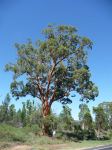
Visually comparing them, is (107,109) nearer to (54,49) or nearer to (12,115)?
(12,115)

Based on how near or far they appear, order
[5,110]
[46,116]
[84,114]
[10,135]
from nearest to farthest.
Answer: [10,135] < [46,116] < [84,114] < [5,110]

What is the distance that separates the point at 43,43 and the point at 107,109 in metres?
52.4

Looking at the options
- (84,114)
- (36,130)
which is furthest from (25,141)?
(84,114)

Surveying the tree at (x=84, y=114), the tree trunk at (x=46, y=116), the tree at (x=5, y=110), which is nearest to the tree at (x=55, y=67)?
the tree trunk at (x=46, y=116)

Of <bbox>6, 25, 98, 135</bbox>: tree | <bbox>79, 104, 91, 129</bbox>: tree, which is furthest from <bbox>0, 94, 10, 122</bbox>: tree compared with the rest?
→ <bbox>6, 25, 98, 135</bbox>: tree

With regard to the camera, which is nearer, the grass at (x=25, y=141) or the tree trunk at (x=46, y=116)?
the grass at (x=25, y=141)

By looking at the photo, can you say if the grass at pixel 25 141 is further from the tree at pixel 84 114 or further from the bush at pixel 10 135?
the tree at pixel 84 114

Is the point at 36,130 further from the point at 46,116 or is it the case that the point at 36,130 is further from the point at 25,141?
the point at 25,141

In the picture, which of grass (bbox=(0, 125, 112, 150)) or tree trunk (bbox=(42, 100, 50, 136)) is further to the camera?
tree trunk (bbox=(42, 100, 50, 136))

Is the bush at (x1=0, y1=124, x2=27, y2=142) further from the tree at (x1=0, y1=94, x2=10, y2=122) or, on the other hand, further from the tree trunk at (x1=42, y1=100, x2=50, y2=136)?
the tree at (x1=0, y1=94, x2=10, y2=122)

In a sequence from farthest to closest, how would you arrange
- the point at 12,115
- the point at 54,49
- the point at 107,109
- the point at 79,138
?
the point at 12,115 → the point at 107,109 → the point at 79,138 → the point at 54,49

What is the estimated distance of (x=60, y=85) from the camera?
146 ft

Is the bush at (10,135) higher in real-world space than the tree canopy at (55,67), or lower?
lower

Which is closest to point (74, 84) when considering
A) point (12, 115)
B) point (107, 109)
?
point (107, 109)
